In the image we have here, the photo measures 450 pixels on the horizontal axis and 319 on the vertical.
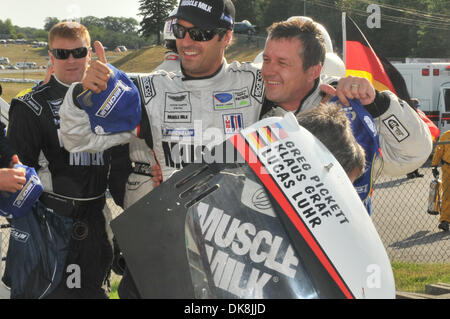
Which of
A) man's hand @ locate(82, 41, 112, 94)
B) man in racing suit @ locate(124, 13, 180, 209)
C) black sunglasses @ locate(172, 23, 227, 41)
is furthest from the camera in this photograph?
man in racing suit @ locate(124, 13, 180, 209)

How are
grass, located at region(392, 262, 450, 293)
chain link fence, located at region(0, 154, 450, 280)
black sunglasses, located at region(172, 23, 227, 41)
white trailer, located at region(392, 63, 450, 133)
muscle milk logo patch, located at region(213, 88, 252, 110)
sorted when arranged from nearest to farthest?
black sunglasses, located at region(172, 23, 227, 41) < muscle milk logo patch, located at region(213, 88, 252, 110) < grass, located at region(392, 262, 450, 293) < chain link fence, located at region(0, 154, 450, 280) < white trailer, located at region(392, 63, 450, 133)

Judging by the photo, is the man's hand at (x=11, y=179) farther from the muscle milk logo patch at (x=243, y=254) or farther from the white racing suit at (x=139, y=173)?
the muscle milk logo patch at (x=243, y=254)

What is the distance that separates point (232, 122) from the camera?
3.06 metres

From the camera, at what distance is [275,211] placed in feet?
5.45

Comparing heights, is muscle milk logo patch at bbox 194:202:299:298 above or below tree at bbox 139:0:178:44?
above

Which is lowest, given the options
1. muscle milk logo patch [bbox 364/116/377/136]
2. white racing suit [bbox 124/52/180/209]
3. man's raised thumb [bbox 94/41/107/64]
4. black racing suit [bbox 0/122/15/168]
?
white racing suit [bbox 124/52/180/209]

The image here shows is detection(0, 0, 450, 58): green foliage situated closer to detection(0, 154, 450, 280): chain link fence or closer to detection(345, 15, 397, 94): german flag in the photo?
detection(0, 154, 450, 280): chain link fence

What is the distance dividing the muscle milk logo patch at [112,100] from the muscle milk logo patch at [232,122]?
30.1 inches

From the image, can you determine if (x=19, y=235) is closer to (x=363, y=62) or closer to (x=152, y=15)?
(x=363, y=62)

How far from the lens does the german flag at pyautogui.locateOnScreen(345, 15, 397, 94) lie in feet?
14.0

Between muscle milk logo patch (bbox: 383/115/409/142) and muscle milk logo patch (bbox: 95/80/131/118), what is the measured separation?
1.22m

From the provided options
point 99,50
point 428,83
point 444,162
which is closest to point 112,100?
point 99,50

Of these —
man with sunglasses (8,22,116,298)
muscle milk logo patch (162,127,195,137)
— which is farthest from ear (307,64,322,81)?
man with sunglasses (8,22,116,298)

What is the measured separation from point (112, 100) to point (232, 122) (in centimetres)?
84
